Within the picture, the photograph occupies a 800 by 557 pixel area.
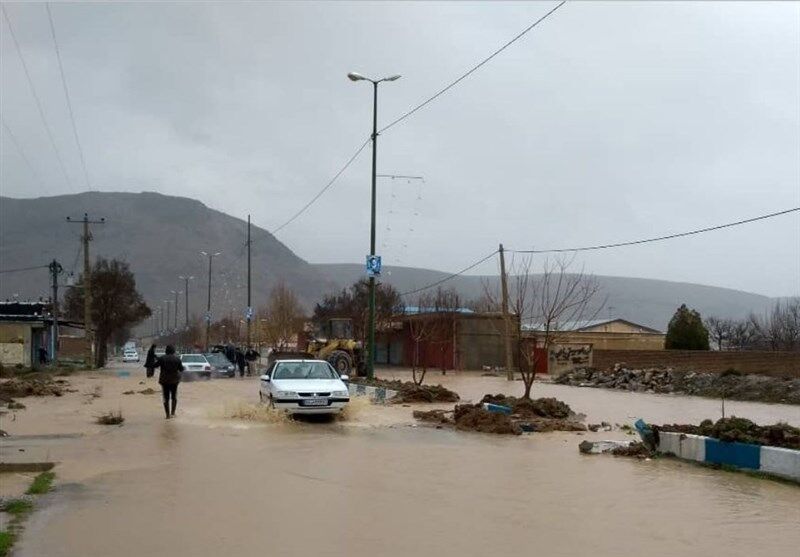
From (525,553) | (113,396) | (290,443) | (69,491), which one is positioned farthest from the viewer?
(113,396)

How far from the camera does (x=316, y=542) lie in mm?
8055

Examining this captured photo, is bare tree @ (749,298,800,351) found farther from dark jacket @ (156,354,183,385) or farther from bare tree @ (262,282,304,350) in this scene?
dark jacket @ (156,354,183,385)

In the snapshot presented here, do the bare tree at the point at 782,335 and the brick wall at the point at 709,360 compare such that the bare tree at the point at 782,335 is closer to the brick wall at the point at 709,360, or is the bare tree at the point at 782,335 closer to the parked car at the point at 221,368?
the brick wall at the point at 709,360

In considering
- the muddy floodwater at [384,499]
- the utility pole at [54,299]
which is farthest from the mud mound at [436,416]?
the utility pole at [54,299]

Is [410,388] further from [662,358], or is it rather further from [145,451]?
[662,358]

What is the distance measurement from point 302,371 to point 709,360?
2243 cm

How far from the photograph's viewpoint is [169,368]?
782 inches

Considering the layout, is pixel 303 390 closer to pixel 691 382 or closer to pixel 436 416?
pixel 436 416

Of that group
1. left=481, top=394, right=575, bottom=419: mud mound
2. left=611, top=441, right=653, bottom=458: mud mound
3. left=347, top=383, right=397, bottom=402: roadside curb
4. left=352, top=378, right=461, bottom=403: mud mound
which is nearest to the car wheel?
left=347, top=383, right=397, bottom=402: roadside curb

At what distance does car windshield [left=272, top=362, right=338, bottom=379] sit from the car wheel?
2032cm

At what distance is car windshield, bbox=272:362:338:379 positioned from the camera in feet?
67.7

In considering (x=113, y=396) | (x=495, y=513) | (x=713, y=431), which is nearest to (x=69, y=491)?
(x=495, y=513)

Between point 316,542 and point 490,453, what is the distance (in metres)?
6.94

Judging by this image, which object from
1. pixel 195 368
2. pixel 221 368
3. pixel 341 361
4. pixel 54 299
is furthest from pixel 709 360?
pixel 54 299
